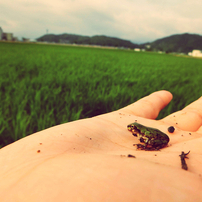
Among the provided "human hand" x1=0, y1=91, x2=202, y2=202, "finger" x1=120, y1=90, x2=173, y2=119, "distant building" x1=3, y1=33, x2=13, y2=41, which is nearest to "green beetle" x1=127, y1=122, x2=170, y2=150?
"human hand" x1=0, y1=91, x2=202, y2=202

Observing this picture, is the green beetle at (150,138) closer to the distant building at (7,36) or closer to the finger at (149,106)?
the finger at (149,106)

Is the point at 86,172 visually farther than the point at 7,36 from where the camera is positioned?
No

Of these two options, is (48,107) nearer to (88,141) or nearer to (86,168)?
(88,141)

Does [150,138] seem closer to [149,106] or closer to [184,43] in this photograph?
[149,106]

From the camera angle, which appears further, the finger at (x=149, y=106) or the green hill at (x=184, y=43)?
the green hill at (x=184, y=43)

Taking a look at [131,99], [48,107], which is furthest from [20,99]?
[131,99]

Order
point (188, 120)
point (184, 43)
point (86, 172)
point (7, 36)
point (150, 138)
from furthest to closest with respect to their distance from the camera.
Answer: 1. point (184, 43)
2. point (7, 36)
3. point (188, 120)
4. point (150, 138)
5. point (86, 172)

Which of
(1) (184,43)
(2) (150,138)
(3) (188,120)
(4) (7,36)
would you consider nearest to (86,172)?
(2) (150,138)

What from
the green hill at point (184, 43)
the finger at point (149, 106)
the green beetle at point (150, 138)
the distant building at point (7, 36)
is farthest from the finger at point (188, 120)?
the green hill at point (184, 43)

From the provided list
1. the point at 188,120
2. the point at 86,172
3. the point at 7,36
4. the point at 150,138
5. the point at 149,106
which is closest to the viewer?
Answer: the point at 86,172
